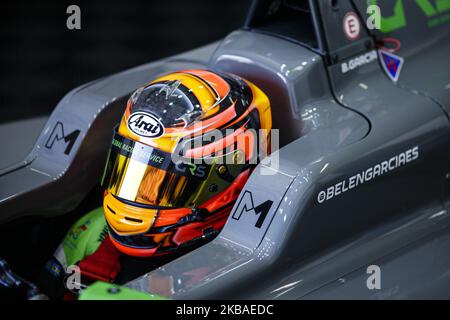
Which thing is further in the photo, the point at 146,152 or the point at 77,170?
the point at 77,170

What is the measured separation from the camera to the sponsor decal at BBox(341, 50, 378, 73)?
241 centimetres

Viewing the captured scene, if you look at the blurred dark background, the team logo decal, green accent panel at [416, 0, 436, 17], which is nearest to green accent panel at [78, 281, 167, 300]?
the team logo decal

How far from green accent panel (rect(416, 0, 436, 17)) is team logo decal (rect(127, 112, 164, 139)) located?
858 mm

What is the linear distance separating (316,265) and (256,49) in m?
0.59

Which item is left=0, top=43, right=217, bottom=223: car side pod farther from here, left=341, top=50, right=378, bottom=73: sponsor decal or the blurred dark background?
the blurred dark background

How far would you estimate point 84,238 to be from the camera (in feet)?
7.96

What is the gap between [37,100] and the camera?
428 centimetres

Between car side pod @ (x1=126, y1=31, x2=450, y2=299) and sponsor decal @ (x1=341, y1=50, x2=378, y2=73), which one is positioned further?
sponsor decal @ (x1=341, y1=50, x2=378, y2=73)

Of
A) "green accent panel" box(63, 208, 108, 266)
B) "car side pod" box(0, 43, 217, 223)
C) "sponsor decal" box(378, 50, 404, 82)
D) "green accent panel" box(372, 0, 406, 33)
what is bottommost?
"green accent panel" box(63, 208, 108, 266)

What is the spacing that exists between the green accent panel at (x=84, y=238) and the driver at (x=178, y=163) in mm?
124

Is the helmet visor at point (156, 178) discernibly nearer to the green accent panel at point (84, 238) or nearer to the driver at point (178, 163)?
the driver at point (178, 163)
